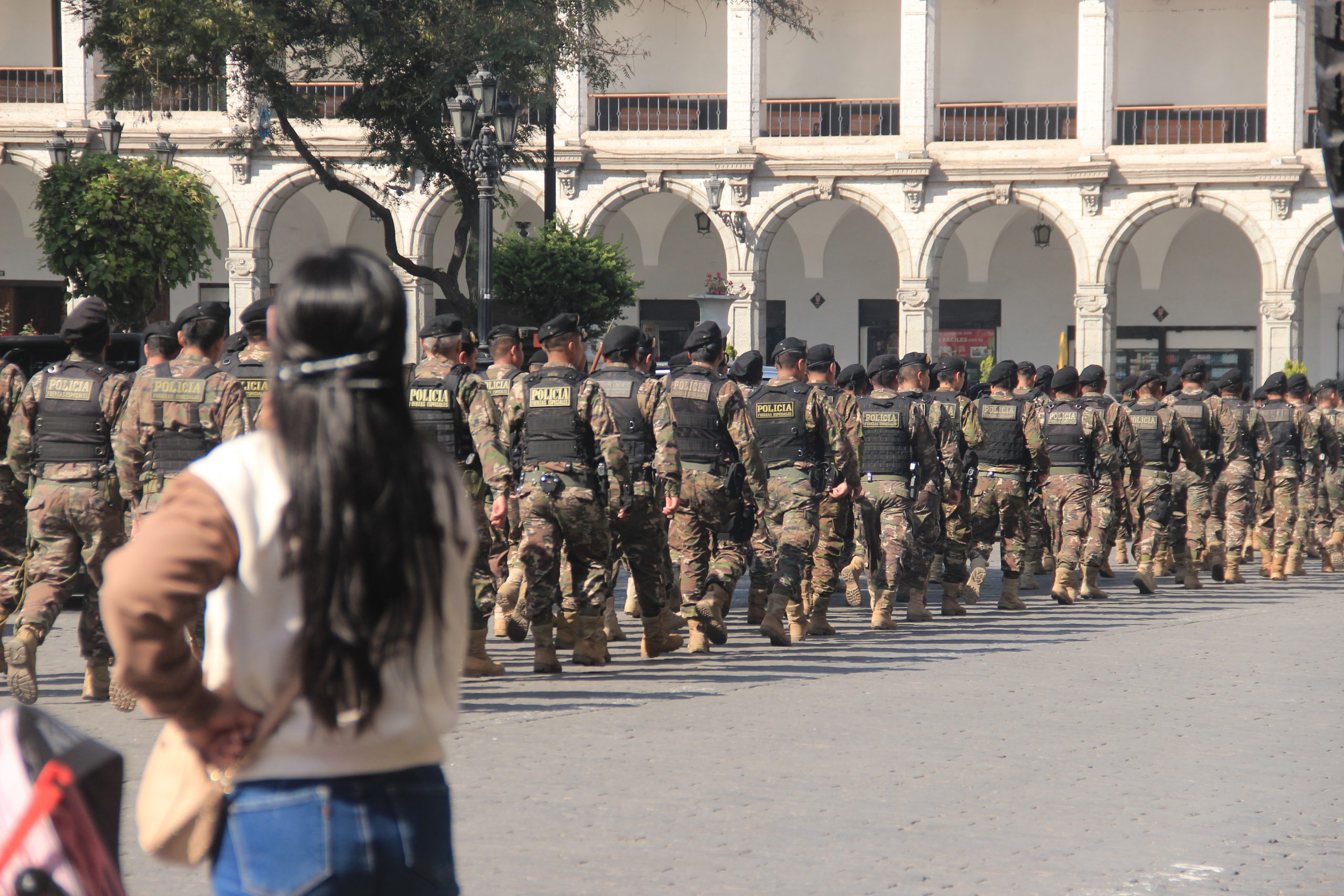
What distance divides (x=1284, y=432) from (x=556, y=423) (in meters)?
9.56

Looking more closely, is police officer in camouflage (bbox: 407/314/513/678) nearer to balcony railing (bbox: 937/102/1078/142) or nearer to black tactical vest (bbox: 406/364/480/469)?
black tactical vest (bbox: 406/364/480/469)

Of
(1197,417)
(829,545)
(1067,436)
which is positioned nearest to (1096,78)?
(1197,417)

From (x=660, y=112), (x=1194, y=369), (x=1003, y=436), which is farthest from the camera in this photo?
(x=660, y=112)

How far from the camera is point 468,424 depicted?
8.41 meters

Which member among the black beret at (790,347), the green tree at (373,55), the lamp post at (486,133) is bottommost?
the black beret at (790,347)

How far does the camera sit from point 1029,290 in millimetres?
33125

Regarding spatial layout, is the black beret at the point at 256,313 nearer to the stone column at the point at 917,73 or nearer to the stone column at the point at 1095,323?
the stone column at the point at 917,73

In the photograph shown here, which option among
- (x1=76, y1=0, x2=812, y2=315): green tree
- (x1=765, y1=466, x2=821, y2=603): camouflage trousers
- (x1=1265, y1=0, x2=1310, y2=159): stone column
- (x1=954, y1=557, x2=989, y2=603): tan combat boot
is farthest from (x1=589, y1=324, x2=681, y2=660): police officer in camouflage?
Result: (x1=1265, y1=0, x2=1310, y2=159): stone column

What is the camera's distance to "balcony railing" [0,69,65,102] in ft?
96.9

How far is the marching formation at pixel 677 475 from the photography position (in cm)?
763

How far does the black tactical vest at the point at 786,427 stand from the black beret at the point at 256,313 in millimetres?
3413

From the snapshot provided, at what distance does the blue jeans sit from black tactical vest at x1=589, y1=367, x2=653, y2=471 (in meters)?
6.69

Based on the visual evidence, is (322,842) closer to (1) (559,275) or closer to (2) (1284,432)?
(2) (1284,432)

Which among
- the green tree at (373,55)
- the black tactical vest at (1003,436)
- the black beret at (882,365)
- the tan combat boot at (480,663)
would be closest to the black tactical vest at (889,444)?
the black beret at (882,365)
